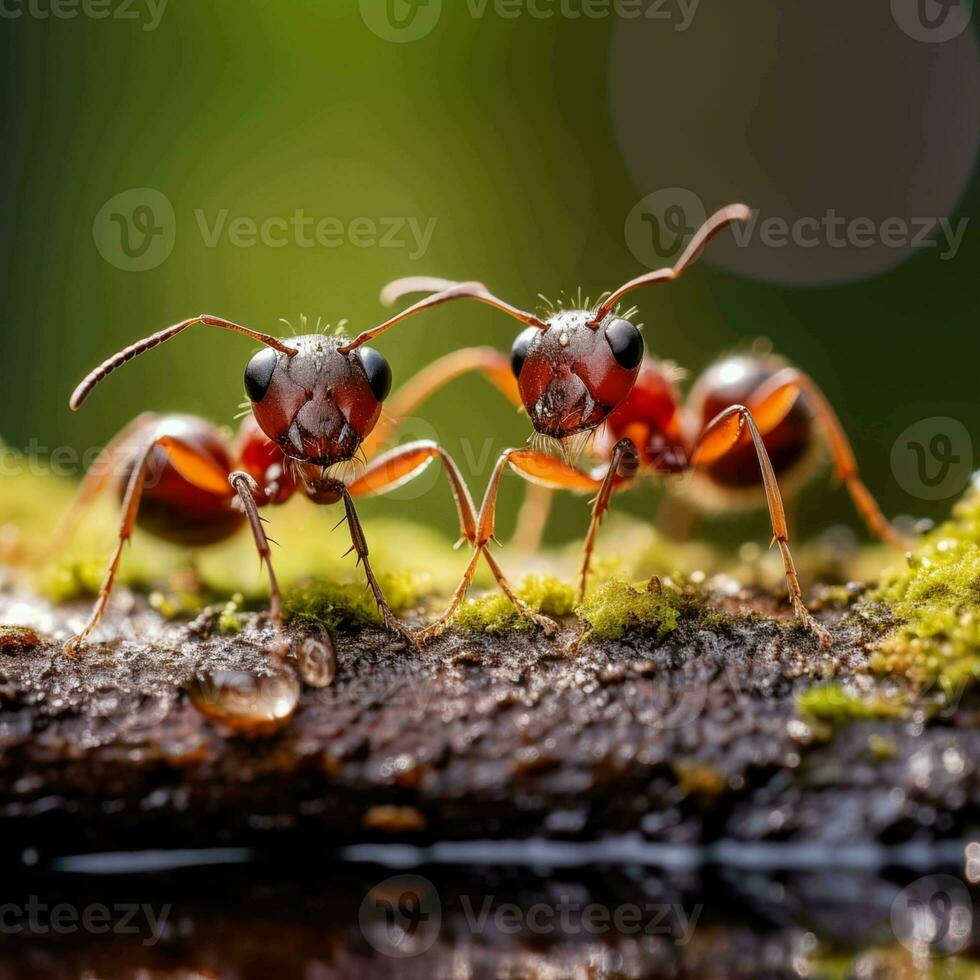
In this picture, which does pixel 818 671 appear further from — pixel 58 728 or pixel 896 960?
pixel 58 728

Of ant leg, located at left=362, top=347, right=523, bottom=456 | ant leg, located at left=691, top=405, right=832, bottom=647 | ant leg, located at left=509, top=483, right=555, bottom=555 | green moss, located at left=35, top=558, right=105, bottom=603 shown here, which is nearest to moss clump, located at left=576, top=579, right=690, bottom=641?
ant leg, located at left=691, top=405, right=832, bottom=647

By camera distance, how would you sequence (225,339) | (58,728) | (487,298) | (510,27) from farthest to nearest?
(225,339)
(510,27)
(487,298)
(58,728)

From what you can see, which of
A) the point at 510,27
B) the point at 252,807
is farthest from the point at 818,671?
the point at 510,27

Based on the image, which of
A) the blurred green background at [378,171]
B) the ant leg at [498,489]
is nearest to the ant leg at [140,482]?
the ant leg at [498,489]

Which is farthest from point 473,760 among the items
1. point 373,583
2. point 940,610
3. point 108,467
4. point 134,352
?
point 108,467

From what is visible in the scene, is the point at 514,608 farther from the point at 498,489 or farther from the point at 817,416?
the point at 817,416

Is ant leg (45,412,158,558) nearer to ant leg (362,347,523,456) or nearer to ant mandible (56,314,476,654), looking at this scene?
ant mandible (56,314,476,654)

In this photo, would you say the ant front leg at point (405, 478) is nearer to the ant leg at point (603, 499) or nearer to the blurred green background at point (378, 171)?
the ant leg at point (603, 499)
